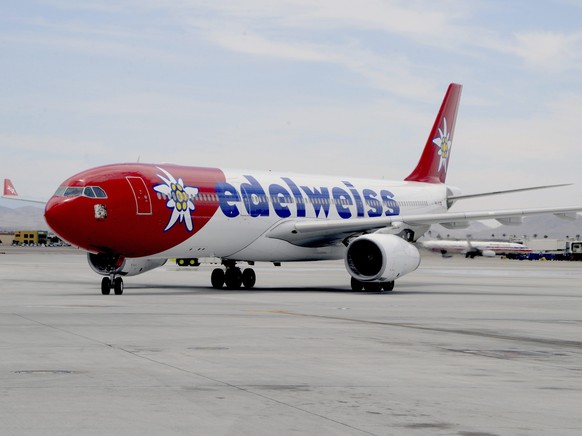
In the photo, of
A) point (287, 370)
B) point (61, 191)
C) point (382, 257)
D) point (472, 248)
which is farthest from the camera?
point (472, 248)

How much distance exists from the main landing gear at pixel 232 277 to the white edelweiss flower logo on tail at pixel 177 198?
4.64 metres

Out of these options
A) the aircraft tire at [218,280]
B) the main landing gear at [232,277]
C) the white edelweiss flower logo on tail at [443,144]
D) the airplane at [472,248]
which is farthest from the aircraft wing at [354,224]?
the airplane at [472,248]

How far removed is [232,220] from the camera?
105 feet

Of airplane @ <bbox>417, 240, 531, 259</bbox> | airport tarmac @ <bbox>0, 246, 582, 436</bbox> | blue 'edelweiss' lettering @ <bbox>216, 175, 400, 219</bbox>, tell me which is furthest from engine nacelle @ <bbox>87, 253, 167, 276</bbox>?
airplane @ <bbox>417, 240, 531, 259</bbox>

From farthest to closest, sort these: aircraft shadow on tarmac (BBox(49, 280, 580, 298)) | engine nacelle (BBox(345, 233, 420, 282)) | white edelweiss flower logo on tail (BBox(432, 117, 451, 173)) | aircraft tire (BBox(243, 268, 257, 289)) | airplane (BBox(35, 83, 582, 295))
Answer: white edelweiss flower logo on tail (BBox(432, 117, 451, 173)) → aircraft tire (BBox(243, 268, 257, 289)) → engine nacelle (BBox(345, 233, 420, 282)) → aircraft shadow on tarmac (BBox(49, 280, 580, 298)) → airplane (BBox(35, 83, 582, 295))

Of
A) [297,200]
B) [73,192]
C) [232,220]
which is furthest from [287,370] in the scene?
[297,200]

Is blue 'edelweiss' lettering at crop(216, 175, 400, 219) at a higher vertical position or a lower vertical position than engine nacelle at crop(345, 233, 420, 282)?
higher

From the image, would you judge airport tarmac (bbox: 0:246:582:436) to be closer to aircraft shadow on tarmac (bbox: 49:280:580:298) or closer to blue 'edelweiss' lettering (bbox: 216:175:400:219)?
aircraft shadow on tarmac (bbox: 49:280:580:298)

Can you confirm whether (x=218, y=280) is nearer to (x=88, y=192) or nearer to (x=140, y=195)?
(x=140, y=195)

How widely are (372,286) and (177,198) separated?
6984 millimetres

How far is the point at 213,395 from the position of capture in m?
9.77

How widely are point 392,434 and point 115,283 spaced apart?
21790 mm

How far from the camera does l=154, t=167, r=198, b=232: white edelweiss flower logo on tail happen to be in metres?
30.1

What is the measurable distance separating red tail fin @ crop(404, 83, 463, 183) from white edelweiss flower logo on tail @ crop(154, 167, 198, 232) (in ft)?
51.0
